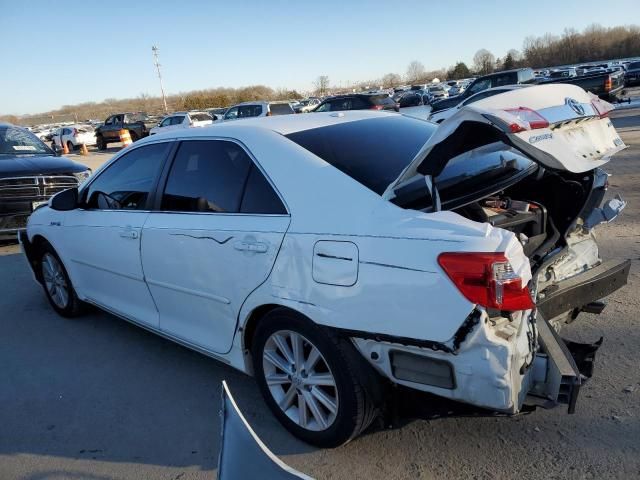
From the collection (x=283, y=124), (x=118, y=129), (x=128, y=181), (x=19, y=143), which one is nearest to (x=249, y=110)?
(x=118, y=129)

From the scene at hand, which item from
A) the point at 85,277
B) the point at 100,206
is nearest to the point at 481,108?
the point at 100,206

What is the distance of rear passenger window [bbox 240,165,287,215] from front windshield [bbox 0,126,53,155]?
24.2 feet

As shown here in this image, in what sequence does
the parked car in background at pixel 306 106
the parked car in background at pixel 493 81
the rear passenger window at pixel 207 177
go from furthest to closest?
the parked car in background at pixel 306 106, the parked car in background at pixel 493 81, the rear passenger window at pixel 207 177

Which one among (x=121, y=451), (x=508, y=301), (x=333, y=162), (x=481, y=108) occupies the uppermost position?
(x=481, y=108)

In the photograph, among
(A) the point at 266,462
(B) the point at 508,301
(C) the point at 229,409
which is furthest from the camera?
(B) the point at 508,301

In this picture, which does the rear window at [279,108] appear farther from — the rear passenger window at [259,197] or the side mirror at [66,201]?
the rear passenger window at [259,197]

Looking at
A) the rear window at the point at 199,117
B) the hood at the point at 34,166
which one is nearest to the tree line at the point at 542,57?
the rear window at the point at 199,117

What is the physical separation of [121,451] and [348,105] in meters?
20.1

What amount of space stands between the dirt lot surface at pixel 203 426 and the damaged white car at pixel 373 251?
29cm

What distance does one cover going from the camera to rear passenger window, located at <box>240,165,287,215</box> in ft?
9.28

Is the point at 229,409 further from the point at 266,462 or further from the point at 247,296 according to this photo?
the point at 247,296

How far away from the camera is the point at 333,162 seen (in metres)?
2.80

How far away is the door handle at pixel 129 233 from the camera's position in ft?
12.1

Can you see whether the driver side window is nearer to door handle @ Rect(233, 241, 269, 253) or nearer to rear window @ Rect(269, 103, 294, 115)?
door handle @ Rect(233, 241, 269, 253)
